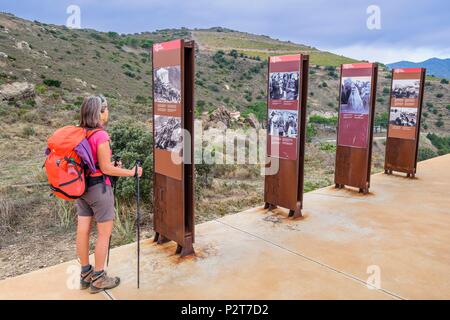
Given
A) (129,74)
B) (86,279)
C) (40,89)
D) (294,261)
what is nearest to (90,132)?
(86,279)

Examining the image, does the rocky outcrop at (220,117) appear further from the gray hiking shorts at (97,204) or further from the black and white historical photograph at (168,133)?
the gray hiking shorts at (97,204)

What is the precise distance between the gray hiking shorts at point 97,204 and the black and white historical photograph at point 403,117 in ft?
21.0

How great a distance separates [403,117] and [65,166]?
6766 millimetres

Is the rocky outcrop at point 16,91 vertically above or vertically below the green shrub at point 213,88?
below

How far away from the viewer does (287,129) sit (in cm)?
495

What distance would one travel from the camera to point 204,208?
245 inches

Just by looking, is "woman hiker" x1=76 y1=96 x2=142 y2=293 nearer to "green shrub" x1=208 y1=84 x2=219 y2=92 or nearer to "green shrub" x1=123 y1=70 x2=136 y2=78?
"green shrub" x1=123 y1=70 x2=136 y2=78

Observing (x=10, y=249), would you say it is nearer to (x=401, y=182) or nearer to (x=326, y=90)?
(x=401, y=182)

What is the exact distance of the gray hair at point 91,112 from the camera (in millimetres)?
2760

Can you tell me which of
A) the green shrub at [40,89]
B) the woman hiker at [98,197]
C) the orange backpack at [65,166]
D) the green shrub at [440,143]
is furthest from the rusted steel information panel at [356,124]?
the green shrub at [40,89]

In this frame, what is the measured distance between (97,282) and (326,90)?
4942 centimetres

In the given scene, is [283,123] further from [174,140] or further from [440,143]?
[440,143]

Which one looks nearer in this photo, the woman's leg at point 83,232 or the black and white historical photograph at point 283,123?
the woman's leg at point 83,232

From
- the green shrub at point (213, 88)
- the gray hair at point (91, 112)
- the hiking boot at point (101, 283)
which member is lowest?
the hiking boot at point (101, 283)
